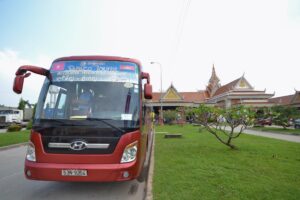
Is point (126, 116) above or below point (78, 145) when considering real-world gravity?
above

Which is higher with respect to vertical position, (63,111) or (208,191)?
(63,111)

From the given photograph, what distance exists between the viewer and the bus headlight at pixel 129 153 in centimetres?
378

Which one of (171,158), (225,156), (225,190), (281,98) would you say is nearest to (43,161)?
(225,190)

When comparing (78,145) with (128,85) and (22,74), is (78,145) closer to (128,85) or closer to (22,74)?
(128,85)

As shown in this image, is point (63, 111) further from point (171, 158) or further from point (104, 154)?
point (171, 158)

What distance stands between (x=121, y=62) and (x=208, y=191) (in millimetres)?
3010

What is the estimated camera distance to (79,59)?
432cm

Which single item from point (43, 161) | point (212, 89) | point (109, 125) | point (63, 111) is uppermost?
point (212, 89)

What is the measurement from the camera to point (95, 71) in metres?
4.18

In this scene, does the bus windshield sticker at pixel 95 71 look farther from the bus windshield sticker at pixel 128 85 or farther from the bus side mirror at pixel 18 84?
the bus side mirror at pixel 18 84

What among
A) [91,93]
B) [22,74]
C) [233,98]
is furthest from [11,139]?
[233,98]

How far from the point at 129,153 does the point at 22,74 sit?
8.48 ft

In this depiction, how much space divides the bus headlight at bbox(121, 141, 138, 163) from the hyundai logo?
28.0 inches

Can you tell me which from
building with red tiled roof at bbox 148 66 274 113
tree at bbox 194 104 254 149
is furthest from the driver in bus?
building with red tiled roof at bbox 148 66 274 113
